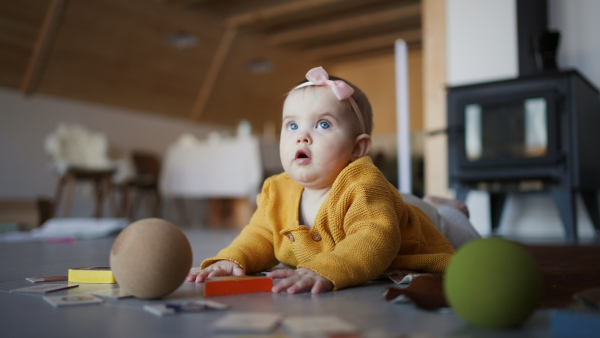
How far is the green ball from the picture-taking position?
617 mm

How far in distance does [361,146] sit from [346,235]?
0.21 m

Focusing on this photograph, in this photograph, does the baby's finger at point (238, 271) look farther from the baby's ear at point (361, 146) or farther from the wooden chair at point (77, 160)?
the wooden chair at point (77, 160)

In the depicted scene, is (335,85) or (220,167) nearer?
(335,85)

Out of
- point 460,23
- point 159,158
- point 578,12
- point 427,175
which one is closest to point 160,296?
point 427,175

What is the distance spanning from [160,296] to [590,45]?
329 centimetres

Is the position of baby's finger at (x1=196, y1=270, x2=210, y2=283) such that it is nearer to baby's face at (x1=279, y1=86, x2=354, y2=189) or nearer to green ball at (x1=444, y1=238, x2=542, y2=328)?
baby's face at (x1=279, y1=86, x2=354, y2=189)

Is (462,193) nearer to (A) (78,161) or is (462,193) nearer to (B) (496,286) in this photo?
(B) (496,286)

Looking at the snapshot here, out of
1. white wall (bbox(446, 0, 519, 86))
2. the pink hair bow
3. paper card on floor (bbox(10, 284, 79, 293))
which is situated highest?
white wall (bbox(446, 0, 519, 86))

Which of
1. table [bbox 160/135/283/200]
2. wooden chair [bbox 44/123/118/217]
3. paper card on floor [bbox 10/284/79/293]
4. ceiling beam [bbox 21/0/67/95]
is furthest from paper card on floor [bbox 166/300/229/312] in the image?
ceiling beam [bbox 21/0/67/95]

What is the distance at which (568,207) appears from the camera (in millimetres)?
2746

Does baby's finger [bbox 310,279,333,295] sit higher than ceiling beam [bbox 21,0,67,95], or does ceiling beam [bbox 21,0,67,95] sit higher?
ceiling beam [bbox 21,0,67,95]

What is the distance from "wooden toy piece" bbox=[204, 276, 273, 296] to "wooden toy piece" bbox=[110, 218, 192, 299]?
2.7 inches

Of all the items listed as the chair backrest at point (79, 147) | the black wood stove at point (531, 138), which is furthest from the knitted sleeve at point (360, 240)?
the chair backrest at point (79, 147)

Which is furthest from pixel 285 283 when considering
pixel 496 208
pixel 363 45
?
pixel 363 45
